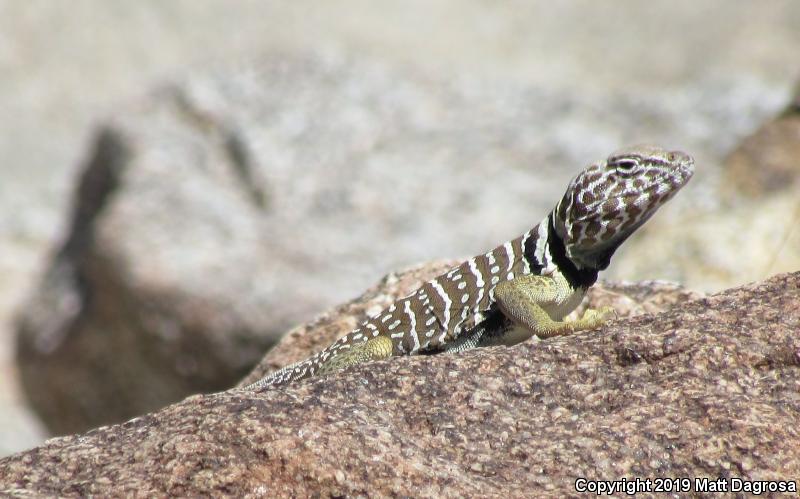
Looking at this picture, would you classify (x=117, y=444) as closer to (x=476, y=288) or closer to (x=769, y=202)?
(x=476, y=288)

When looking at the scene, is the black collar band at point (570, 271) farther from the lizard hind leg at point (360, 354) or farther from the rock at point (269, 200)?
the rock at point (269, 200)

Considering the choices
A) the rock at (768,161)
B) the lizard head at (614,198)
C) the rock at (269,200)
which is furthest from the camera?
the rock at (269,200)

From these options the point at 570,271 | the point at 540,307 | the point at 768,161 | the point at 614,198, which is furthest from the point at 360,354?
the point at 768,161

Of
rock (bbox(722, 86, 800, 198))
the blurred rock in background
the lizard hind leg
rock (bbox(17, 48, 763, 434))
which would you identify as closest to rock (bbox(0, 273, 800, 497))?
the lizard hind leg

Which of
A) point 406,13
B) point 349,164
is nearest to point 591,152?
point 349,164

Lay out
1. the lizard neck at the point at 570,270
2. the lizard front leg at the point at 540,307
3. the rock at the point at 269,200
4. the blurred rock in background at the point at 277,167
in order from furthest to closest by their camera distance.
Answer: the rock at the point at 269,200 → the blurred rock in background at the point at 277,167 → the lizard neck at the point at 570,270 → the lizard front leg at the point at 540,307

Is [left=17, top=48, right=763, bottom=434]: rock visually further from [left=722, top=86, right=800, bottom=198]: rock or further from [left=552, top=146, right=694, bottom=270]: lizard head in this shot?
[left=552, top=146, right=694, bottom=270]: lizard head

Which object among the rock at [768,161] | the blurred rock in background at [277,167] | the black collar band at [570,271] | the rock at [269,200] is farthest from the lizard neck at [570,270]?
the rock at [768,161]
